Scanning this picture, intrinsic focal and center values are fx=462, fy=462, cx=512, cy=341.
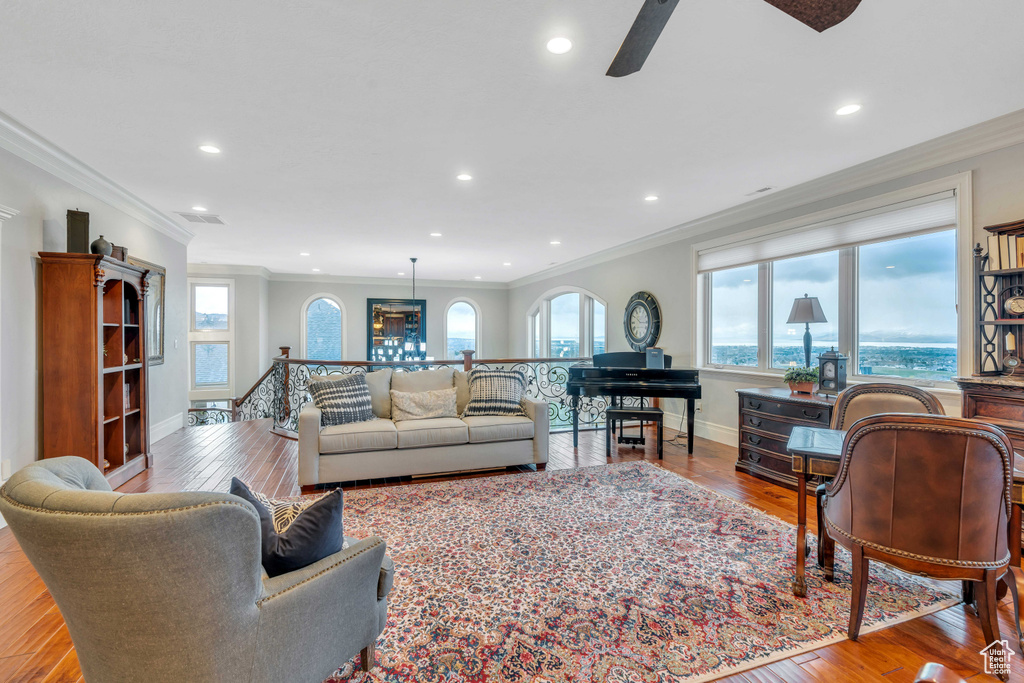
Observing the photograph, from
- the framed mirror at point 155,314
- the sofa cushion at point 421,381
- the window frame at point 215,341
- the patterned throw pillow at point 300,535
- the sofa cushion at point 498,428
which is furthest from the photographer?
the window frame at point 215,341

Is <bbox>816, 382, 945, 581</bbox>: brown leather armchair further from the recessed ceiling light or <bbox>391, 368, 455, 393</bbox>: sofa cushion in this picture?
<bbox>391, 368, 455, 393</bbox>: sofa cushion

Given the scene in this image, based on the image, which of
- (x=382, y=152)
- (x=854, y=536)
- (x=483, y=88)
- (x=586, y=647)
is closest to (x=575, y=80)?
(x=483, y=88)

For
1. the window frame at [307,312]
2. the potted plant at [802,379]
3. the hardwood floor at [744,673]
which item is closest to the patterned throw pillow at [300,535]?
the hardwood floor at [744,673]

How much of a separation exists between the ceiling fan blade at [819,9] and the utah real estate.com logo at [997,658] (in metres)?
2.24

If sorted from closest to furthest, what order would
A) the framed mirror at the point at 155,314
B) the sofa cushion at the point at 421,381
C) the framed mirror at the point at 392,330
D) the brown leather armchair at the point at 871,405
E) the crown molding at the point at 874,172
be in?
the brown leather armchair at the point at 871,405 < the crown molding at the point at 874,172 < the sofa cushion at the point at 421,381 < the framed mirror at the point at 155,314 < the framed mirror at the point at 392,330

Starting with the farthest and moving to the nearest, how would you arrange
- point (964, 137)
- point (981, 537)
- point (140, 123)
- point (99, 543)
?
point (964, 137), point (140, 123), point (981, 537), point (99, 543)

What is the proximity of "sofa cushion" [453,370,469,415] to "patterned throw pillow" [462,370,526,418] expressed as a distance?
75mm

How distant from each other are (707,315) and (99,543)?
5.50 m

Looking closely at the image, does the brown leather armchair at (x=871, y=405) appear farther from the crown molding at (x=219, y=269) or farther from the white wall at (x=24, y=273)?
the crown molding at (x=219, y=269)

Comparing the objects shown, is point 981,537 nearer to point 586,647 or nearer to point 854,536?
point 854,536

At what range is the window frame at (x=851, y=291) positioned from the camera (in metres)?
3.06

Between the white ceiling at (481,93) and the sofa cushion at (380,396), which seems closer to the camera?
the white ceiling at (481,93)

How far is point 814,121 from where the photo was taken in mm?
2803

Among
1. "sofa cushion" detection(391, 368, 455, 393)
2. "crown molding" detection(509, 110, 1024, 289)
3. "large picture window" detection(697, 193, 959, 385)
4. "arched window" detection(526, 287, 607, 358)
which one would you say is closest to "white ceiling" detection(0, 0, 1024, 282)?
"crown molding" detection(509, 110, 1024, 289)
